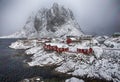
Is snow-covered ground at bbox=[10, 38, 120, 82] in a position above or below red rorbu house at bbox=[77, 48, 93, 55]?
below

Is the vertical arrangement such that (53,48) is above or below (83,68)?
above

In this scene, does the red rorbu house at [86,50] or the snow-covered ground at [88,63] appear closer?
the snow-covered ground at [88,63]

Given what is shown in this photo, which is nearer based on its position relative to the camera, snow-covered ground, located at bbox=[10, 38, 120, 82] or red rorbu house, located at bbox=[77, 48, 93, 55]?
snow-covered ground, located at bbox=[10, 38, 120, 82]

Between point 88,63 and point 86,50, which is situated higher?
point 86,50

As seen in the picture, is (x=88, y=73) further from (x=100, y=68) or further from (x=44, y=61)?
(x=44, y=61)

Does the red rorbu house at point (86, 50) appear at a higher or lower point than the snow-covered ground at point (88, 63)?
higher

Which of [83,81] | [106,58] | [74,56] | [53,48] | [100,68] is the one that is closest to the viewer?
[83,81]

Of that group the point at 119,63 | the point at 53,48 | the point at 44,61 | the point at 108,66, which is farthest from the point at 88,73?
the point at 53,48

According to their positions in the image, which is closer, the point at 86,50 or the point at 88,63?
the point at 88,63

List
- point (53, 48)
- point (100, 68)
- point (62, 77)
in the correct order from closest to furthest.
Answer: point (62, 77), point (100, 68), point (53, 48)

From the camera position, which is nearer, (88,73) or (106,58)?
(88,73)
